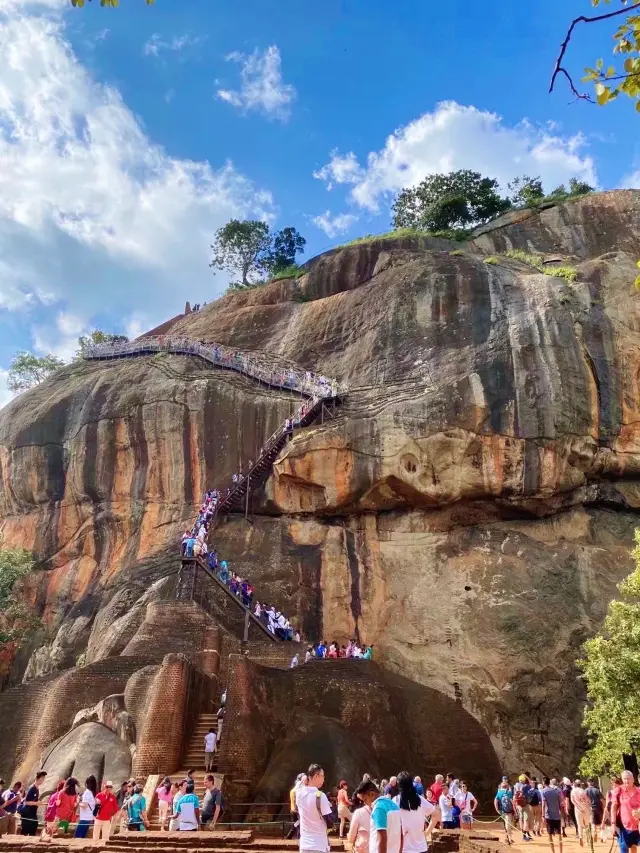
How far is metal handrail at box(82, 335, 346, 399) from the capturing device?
3120cm

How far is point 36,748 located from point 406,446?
15.0 metres

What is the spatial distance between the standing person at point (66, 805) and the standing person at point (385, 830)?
308 inches

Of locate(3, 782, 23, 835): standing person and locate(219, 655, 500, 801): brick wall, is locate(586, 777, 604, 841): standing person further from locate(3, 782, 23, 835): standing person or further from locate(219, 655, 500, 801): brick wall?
locate(3, 782, 23, 835): standing person

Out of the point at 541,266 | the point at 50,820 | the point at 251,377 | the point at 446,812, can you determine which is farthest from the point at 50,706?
the point at 541,266

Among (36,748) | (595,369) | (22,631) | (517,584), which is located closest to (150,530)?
(22,631)

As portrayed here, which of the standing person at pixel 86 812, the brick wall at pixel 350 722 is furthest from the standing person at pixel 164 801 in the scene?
the brick wall at pixel 350 722

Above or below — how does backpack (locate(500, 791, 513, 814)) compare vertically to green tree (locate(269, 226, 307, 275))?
below

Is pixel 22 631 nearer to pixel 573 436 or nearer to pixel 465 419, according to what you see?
pixel 465 419

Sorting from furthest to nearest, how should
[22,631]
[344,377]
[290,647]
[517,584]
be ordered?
[344,377]
[22,631]
[517,584]
[290,647]

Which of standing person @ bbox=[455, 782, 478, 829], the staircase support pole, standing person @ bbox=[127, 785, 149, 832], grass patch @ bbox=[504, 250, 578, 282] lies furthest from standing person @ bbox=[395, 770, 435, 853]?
grass patch @ bbox=[504, 250, 578, 282]

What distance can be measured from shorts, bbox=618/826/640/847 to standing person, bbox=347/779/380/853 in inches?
144

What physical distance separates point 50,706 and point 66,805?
7.75m

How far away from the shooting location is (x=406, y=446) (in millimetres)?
27406

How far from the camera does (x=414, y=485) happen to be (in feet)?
90.2
